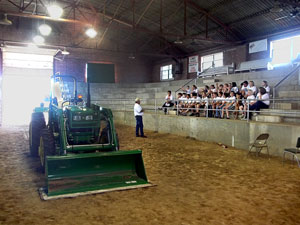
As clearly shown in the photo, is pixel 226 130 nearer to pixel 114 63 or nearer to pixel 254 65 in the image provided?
pixel 254 65

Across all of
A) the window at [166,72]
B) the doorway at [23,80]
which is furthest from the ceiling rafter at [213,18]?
the doorway at [23,80]

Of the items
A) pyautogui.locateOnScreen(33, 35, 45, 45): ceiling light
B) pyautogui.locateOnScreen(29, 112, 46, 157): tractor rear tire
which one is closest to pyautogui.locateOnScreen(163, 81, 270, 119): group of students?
pyautogui.locateOnScreen(29, 112, 46, 157): tractor rear tire

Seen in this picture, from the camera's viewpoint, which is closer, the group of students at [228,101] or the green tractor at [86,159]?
the green tractor at [86,159]

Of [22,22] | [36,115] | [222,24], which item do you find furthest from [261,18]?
[22,22]

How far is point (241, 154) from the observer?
8.05 meters

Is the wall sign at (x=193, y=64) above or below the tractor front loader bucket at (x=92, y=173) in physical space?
above

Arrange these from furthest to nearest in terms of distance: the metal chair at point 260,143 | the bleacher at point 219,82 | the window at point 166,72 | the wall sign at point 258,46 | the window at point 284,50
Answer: the window at point 166,72 → the wall sign at point 258,46 → the window at point 284,50 → the bleacher at point 219,82 → the metal chair at point 260,143

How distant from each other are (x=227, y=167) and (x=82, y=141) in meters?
3.47

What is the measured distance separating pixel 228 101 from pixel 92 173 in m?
7.20

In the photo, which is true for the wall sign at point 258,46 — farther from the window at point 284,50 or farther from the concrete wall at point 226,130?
the concrete wall at point 226,130

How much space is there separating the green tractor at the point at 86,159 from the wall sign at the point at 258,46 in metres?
13.9

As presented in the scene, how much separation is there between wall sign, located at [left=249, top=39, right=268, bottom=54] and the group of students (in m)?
6.20

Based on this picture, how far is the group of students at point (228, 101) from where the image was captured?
9672 millimetres

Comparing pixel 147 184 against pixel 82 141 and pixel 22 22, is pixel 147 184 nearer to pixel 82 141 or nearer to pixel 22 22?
pixel 82 141
